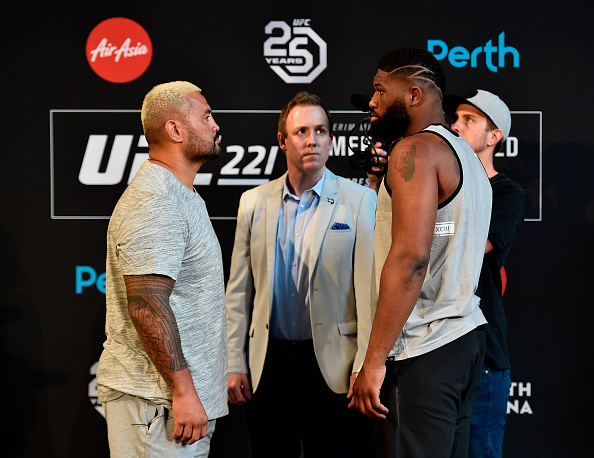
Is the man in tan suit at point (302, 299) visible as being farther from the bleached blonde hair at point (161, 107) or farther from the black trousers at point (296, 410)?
the bleached blonde hair at point (161, 107)

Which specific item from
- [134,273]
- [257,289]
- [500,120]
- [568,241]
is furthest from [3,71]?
[568,241]

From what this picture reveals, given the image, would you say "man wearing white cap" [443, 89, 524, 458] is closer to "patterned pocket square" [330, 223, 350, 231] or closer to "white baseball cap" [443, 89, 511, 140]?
"white baseball cap" [443, 89, 511, 140]

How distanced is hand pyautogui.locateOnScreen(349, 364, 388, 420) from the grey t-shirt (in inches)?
17.1

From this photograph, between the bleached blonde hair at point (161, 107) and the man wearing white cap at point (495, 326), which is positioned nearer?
the bleached blonde hair at point (161, 107)

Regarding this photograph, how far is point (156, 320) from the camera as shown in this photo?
149 centimetres

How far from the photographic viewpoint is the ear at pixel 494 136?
251 centimetres

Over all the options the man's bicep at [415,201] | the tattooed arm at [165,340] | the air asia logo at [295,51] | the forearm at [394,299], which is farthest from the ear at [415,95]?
the air asia logo at [295,51]

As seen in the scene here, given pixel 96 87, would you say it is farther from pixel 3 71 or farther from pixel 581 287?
pixel 581 287

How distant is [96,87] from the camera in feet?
9.83

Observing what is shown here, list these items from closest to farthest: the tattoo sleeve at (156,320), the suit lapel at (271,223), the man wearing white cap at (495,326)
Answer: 1. the tattoo sleeve at (156,320)
2. the man wearing white cap at (495,326)
3. the suit lapel at (271,223)

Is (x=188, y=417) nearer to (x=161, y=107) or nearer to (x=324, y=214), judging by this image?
(x=161, y=107)

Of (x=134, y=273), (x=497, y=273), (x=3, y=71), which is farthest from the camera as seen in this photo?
(x=3, y=71)

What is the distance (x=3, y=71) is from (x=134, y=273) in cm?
202

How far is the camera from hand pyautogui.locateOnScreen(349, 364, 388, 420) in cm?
155
